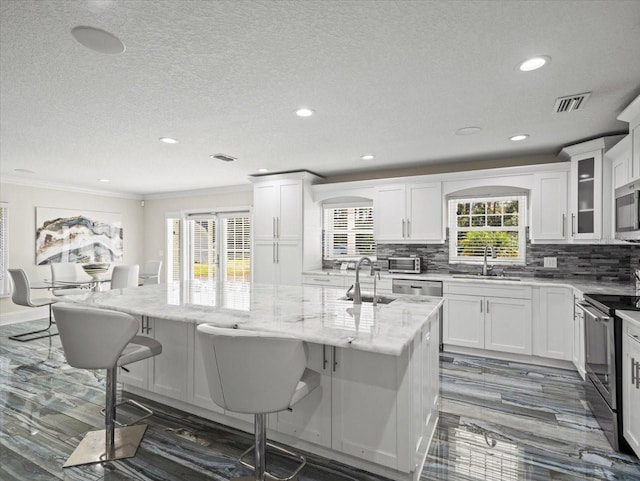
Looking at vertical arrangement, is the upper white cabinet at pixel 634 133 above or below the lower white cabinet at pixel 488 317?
above

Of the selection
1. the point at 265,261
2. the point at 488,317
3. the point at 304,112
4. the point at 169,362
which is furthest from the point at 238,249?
the point at 488,317

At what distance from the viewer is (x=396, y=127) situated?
3.38 metres

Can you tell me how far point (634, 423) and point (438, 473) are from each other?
125cm

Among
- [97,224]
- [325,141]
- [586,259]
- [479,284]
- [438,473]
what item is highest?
[325,141]

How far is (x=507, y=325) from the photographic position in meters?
4.00

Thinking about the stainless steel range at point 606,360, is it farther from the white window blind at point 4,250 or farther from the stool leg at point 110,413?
the white window blind at point 4,250

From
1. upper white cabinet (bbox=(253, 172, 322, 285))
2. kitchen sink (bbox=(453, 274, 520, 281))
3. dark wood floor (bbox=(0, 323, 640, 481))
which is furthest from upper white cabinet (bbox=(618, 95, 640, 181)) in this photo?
upper white cabinet (bbox=(253, 172, 322, 285))

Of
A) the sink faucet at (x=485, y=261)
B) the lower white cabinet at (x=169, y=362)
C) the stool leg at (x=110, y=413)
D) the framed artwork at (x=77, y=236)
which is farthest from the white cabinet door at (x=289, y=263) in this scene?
the framed artwork at (x=77, y=236)

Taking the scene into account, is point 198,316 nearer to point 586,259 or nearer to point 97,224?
point 586,259

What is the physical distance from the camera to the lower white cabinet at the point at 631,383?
2.08 metres

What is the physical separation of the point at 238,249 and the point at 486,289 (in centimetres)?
465

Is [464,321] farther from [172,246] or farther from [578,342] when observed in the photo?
[172,246]

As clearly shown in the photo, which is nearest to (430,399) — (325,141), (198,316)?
(198,316)

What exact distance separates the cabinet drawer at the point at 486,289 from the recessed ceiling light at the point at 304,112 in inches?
105
